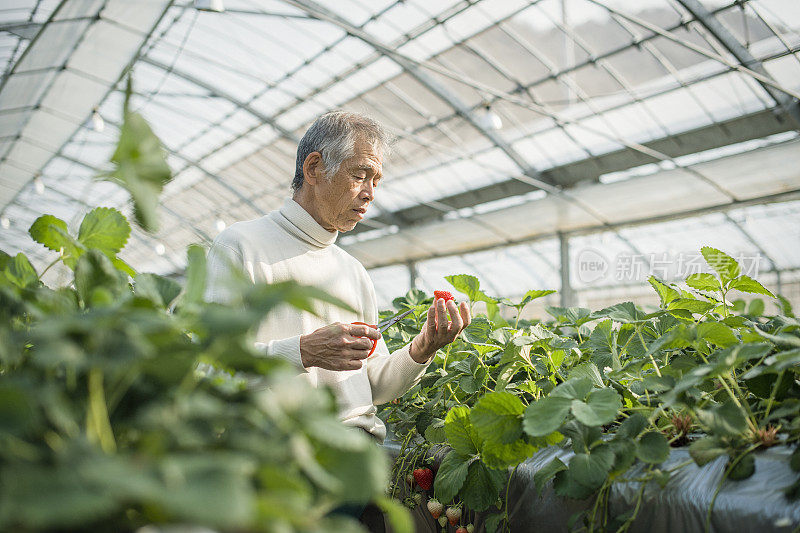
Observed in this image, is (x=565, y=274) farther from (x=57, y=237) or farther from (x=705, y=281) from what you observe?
(x=57, y=237)

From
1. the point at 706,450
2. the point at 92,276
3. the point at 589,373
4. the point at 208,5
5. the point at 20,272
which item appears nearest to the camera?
the point at 92,276

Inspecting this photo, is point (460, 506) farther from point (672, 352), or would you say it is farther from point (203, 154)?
point (203, 154)

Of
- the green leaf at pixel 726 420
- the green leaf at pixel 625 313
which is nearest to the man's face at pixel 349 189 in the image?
the green leaf at pixel 625 313

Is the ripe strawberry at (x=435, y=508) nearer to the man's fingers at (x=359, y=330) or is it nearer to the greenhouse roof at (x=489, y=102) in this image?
the man's fingers at (x=359, y=330)

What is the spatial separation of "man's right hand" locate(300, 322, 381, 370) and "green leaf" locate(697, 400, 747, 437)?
0.73 m

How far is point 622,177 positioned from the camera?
9711 mm

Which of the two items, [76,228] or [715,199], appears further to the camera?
[715,199]

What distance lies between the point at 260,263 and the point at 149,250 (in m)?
21.4

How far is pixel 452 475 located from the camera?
1386mm

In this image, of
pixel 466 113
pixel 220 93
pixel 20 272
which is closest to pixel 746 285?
pixel 20 272

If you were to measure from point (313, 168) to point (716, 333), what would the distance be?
1177 mm

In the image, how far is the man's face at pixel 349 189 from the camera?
1.82 meters

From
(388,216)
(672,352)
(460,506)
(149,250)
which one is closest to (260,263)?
(460,506)

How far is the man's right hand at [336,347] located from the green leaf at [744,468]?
78 cm
